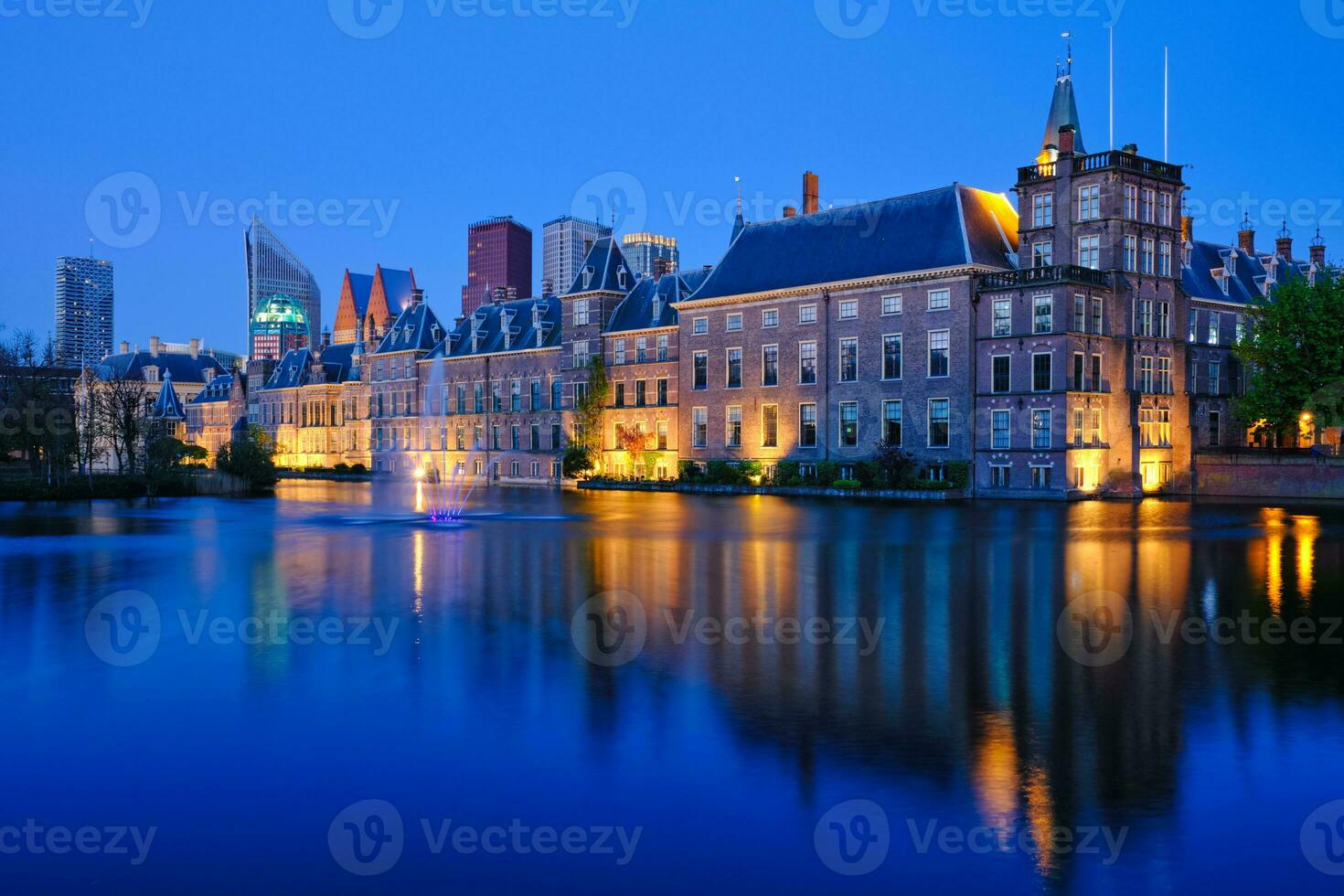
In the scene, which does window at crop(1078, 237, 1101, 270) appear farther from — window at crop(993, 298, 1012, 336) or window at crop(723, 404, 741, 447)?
window at crop(723, 404, 741, 447)

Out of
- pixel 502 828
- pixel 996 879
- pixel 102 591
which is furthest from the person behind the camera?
pixel 102 591

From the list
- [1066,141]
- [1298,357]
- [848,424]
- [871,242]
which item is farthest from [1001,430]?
[1066,141]

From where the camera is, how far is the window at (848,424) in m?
60.9

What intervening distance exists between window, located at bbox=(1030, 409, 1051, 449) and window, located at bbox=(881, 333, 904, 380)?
8393 millimetres

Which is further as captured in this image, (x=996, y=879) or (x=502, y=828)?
(x=502, y=828)

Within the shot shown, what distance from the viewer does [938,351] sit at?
2237 inches

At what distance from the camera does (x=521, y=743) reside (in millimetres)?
10477

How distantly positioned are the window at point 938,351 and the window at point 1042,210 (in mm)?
7501

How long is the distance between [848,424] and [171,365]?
138 meters

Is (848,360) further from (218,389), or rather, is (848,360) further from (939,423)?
(218,389)

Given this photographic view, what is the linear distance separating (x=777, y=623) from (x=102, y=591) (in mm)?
13200

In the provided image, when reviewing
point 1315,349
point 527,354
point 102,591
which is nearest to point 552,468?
point 527,354

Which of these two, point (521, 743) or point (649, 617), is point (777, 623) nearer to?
point (649, 617)

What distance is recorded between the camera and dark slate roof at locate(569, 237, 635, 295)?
3123 inches
